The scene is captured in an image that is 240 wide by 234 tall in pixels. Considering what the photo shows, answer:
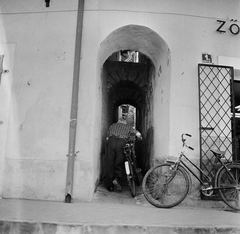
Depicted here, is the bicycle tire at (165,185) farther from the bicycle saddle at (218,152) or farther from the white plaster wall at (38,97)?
the white plaster wall at (38,97)

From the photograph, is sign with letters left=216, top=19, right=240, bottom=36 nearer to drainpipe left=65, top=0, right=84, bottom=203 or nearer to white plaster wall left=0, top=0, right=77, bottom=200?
drainpipe left=65, top=0, right=84, bottom=203

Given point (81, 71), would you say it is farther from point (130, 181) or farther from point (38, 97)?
point (130, 181)

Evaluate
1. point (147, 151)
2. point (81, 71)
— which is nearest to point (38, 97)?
point (81, 71)

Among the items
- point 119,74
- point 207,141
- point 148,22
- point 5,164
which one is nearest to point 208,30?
point 148,22

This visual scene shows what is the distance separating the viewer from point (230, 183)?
4340mm

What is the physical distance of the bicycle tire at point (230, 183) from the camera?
4.27m

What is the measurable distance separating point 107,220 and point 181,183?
1794 millimetres

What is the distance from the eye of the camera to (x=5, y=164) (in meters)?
4.59

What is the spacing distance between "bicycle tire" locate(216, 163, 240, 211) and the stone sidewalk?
352 mm

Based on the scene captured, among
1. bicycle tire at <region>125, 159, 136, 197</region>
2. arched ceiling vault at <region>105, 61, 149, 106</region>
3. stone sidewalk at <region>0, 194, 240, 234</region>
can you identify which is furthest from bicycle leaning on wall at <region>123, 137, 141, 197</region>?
arched ceiling vault at <region>105, 61, 149, 106</region>

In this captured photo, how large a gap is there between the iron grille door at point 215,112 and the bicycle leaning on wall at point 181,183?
0.29 metres

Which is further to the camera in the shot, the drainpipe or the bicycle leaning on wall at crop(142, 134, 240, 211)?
the drainpipe

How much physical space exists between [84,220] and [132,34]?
3522mm

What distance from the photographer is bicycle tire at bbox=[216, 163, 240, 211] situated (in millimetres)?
4270
